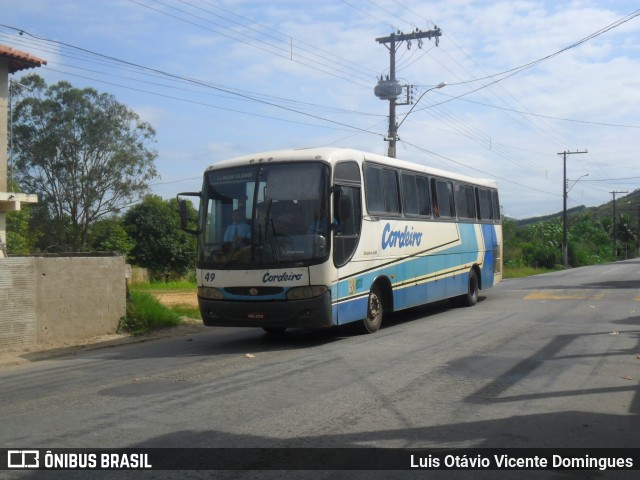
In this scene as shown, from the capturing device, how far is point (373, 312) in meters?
13.9

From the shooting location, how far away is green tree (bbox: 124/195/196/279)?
46.0m

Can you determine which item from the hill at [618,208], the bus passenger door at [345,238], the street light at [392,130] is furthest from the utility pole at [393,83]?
the hill at [618,208]

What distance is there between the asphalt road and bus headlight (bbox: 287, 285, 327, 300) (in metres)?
0.90

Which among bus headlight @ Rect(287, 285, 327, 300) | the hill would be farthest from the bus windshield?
the hill

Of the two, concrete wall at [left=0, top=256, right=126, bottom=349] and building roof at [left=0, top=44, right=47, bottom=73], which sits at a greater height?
building roof at [left=0, top=44, right=47, bottom=73]

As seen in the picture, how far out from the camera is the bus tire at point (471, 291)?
756 inches

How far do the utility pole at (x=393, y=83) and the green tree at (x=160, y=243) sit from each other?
18.3 meters

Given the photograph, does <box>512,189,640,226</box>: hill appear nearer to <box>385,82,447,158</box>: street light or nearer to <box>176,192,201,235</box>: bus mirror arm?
<box>385,82,447,158</box>: street light

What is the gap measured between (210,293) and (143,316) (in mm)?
3383

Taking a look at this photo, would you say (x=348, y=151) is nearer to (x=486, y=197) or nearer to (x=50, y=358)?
(x=50, y=358)

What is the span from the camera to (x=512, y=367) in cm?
970

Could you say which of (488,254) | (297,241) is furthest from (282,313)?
(488,254)

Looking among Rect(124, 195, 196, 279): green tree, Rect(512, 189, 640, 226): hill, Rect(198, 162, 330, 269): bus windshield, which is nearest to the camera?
Rect(198, 162, 330, 269): bus windshield

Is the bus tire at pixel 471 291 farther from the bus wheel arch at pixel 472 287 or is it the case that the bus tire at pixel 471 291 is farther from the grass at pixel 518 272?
the grass at pixel 518 272
